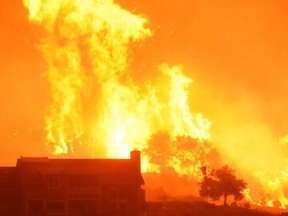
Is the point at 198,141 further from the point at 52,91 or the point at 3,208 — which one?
the point at 3,208

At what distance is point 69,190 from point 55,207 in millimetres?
3307

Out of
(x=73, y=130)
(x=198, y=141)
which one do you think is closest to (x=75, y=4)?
(x=73, y=130)

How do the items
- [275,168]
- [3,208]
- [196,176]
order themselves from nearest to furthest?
1. [3,208]
2. [196,176]
3. [275,168]

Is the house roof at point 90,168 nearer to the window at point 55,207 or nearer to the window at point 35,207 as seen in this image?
the window at point 35,207

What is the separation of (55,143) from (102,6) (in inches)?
1260

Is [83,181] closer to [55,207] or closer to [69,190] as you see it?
[69,190]

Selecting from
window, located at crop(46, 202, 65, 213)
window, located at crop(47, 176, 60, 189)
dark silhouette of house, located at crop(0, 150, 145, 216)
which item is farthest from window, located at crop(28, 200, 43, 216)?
window, located at crop(47, 176, 60, 189)

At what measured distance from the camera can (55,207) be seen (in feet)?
372

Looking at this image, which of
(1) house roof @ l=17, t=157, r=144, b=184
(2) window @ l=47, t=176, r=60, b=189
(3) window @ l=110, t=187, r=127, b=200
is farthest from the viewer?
(3) window @ l=110, t=187, r=127, b=200

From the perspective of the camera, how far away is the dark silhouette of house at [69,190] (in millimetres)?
113500

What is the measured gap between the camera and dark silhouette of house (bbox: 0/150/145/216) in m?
114

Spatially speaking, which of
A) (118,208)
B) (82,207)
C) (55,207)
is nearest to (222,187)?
(118,208)

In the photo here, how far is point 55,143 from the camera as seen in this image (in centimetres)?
16962

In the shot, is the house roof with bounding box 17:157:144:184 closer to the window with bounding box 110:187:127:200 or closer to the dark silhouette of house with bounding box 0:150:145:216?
the dark silhouette of house with bounding box 0:150:145:216
